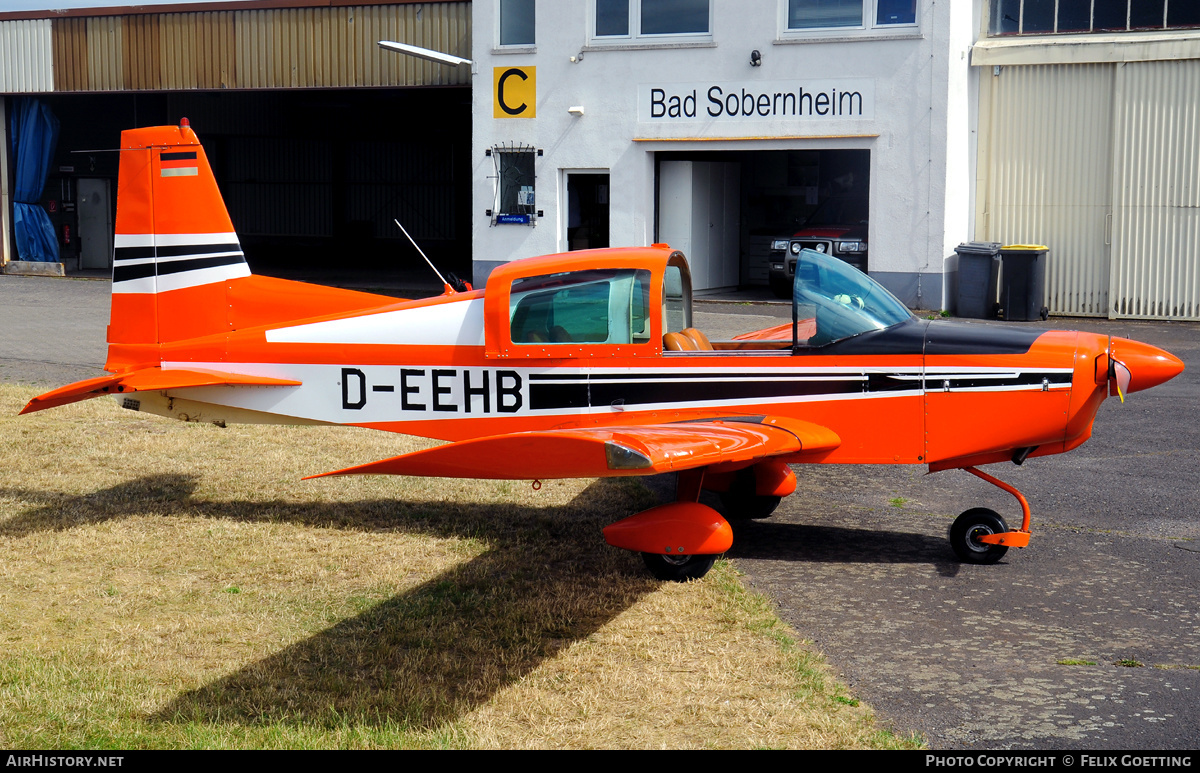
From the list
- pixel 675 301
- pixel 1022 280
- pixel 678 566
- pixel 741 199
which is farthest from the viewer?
pixel 741 199

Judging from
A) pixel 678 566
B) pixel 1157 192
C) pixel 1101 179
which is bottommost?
pixel 678 566

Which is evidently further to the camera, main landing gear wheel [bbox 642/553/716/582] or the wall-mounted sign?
the wall-mounted sign

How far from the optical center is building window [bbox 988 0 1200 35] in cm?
1741

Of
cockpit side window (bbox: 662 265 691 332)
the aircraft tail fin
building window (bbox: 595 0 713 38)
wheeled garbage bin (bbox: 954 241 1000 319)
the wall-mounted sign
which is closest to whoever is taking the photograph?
cockpit side window (bbox: 662 265 691 332)

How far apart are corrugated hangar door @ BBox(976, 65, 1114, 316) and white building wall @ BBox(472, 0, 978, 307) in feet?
1.86

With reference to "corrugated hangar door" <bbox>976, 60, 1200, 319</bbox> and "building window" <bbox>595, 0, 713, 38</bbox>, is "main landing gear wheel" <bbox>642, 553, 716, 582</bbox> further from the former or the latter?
"building window" <bbox>595, 0, 713, 38</bbox>

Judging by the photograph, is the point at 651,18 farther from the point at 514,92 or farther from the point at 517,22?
the point at 514,92

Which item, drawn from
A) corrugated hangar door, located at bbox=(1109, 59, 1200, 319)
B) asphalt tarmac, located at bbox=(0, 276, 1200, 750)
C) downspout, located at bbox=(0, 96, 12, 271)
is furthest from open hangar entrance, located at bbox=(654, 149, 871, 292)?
downspout, located at bbox=(0, 96, 12, 271)

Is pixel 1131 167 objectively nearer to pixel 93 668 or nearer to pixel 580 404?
pixel 580 404

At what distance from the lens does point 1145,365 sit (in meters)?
5.96

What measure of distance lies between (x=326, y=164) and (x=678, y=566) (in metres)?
35.0

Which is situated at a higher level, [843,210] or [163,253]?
[843,210]

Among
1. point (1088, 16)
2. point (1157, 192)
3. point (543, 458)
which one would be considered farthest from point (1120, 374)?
point (1088, 16)
